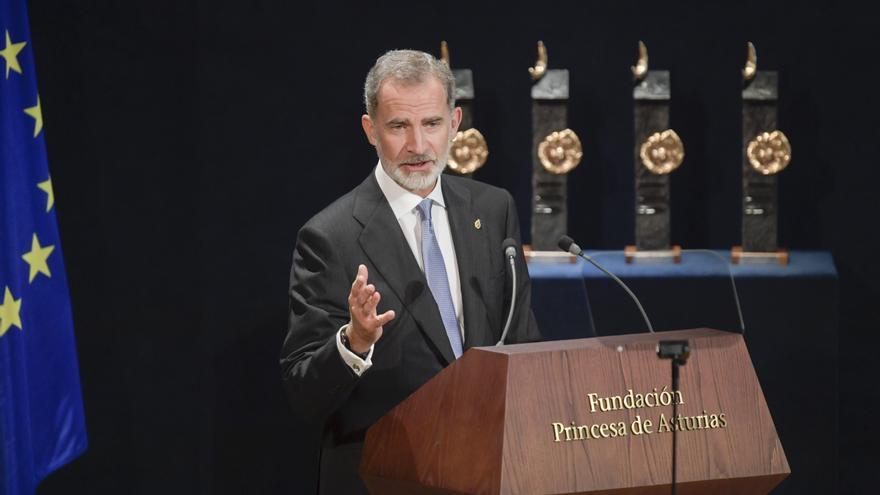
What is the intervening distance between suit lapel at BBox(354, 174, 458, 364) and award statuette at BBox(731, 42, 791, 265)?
5.75ft

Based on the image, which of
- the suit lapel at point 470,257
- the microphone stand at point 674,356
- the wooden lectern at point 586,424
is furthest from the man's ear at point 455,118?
the microphone stand at point 674,356

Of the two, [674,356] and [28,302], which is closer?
[674,356]

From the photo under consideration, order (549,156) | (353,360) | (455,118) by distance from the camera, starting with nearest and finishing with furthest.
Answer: (353,360) < (455,118) < (549,156)

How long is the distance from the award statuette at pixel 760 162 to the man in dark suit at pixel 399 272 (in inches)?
58.6

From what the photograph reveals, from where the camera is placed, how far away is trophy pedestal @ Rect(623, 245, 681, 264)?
414 cm

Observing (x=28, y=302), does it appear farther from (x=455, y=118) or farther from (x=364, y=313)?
(x=364, y=313)

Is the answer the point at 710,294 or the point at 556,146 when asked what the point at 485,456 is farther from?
the point at 556,146

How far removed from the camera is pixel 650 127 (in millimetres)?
4199

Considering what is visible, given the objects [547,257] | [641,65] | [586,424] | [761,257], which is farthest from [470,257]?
[761,257]

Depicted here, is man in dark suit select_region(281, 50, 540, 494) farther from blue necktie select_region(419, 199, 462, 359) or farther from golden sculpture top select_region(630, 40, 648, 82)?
golden sculpture top select_region(630, 40, 648, 82)

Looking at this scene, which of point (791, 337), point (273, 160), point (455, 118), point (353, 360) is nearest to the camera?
point (353, 360)

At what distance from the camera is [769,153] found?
4.18 meters

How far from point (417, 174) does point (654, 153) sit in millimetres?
1529

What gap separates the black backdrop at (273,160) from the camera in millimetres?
4258
